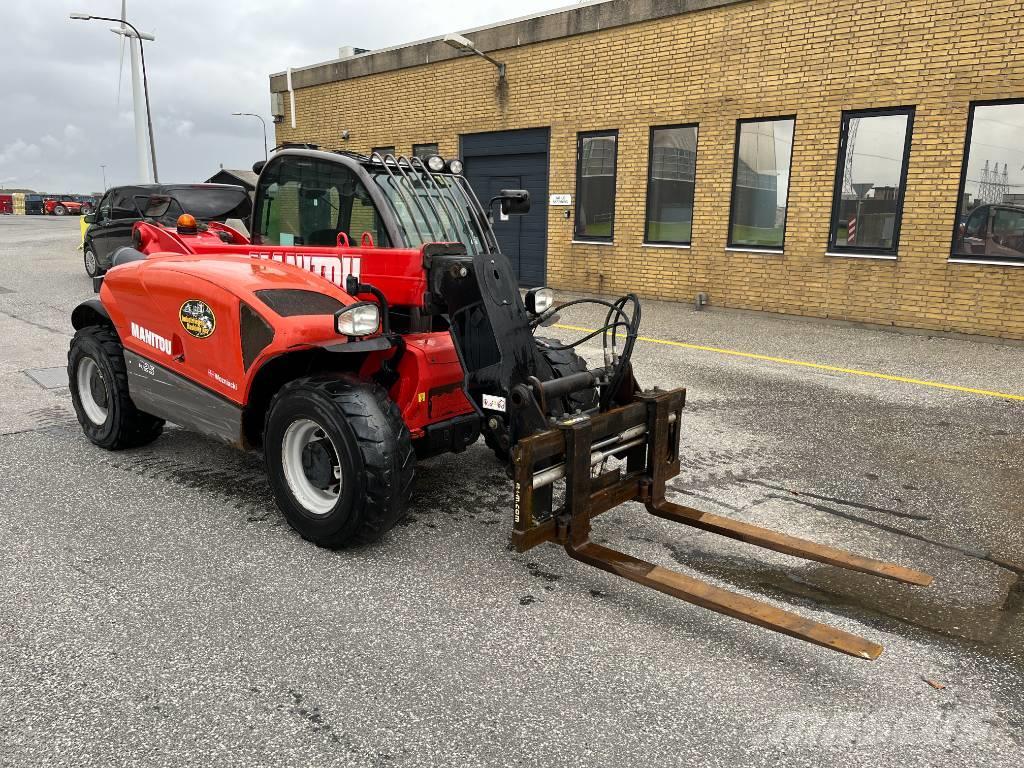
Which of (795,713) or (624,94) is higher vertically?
(624,94)

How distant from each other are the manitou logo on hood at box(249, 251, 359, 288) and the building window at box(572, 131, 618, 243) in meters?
10.9

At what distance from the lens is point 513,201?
5207 mm

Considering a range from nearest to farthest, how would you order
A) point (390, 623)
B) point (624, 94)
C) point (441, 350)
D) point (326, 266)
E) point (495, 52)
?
point (390, 623), point (441, 350), point (326, 266), point (624, 94), point (495, 52)

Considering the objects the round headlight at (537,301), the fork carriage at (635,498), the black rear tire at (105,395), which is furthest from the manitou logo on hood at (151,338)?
the fork carriage at (635,498)

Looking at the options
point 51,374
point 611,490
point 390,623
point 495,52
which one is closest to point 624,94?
point 495,52

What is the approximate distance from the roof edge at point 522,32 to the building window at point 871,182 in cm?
301

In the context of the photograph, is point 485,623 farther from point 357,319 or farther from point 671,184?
point 671,184

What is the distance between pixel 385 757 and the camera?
269 centimetres

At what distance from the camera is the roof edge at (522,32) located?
13.7 meters

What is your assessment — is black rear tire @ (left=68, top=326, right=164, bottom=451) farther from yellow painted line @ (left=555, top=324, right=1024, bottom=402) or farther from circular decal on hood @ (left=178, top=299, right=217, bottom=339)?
yellow painted line @ (left=555, top=324, right=1024, bottom=402)

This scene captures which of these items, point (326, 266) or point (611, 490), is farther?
point (326, 266)

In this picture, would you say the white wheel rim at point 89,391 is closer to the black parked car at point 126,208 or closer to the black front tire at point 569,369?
the black front tire at point 569,369

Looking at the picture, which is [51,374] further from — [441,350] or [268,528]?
[441,350]

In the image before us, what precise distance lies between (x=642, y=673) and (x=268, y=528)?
2420mm
